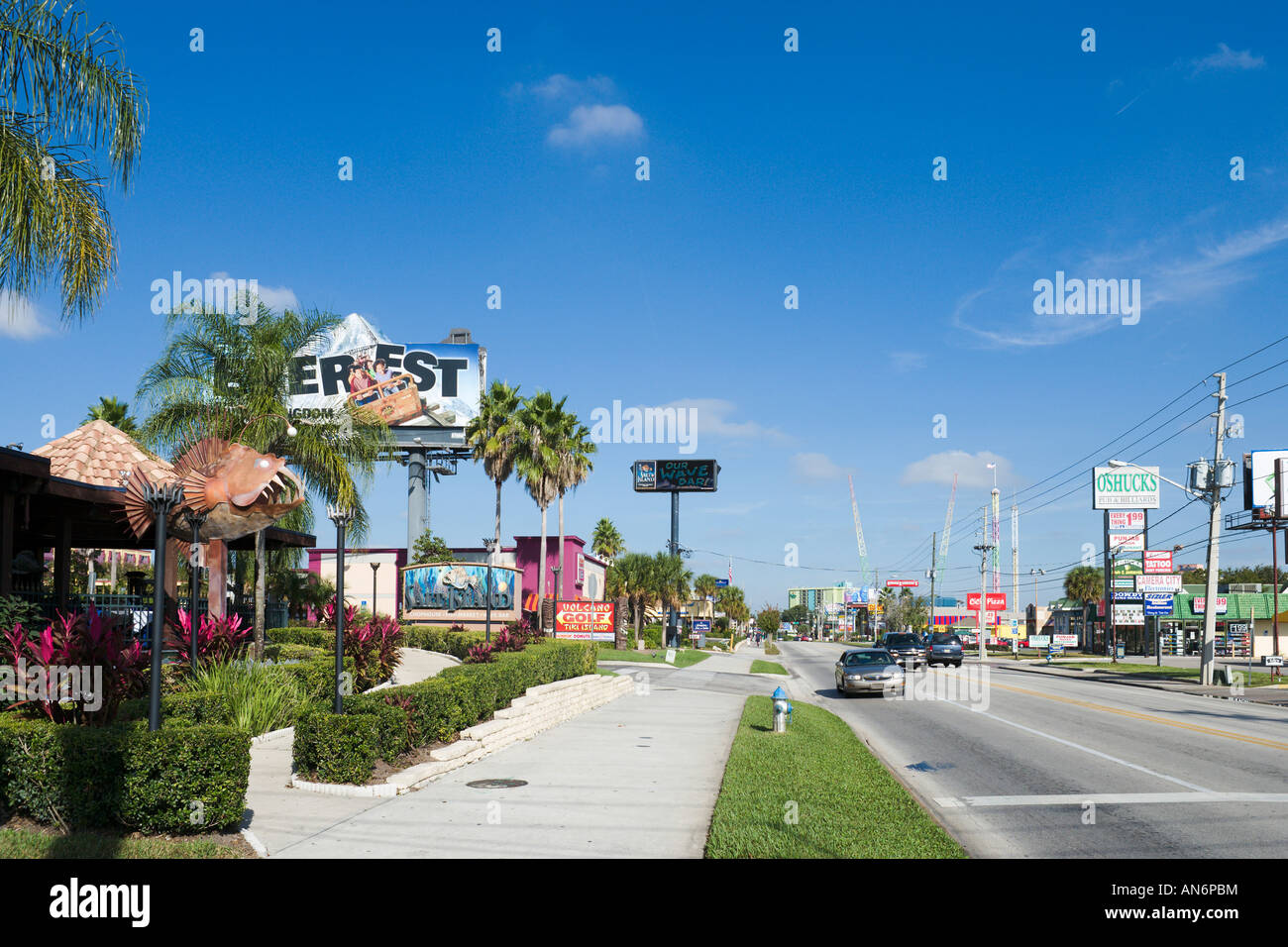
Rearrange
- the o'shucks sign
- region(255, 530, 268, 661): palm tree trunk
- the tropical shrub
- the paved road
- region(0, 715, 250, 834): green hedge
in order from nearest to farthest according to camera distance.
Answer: region(0, 715, 250, 834): green hedge, the paved road, the tropical shrub, region(255, 530, 268, 661): palm tree trunk, the o'shucks sign

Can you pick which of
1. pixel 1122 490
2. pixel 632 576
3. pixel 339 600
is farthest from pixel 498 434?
pixel 1122 490

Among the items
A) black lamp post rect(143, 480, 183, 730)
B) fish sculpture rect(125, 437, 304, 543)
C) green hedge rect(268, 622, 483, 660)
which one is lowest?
green hedge rect(268, 622, 483, 660)

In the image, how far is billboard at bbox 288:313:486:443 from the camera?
2375 inches

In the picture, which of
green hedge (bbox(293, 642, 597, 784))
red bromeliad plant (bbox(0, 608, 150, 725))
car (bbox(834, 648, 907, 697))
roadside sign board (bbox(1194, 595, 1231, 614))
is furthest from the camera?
roadside sign board (bbox(1194, 595, 1231, 614))

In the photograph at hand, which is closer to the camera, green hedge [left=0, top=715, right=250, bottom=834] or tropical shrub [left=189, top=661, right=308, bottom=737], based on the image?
green hedge [left=0, top=715, right=250, bottom=834]

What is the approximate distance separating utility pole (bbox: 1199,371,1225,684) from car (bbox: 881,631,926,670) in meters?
11.8

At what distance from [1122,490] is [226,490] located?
74.1 m

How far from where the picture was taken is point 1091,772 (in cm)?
1382

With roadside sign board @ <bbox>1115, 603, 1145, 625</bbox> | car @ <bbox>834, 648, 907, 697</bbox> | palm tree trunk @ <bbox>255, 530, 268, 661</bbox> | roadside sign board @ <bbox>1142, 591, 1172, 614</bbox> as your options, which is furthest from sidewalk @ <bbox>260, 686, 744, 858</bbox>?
roadside sign board @ <bbox>1115, 603, 1145, 625</bbox>

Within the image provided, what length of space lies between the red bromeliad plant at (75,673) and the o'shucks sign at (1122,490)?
77940mm

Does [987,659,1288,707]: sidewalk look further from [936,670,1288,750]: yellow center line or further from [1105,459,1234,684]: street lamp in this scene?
[936,670,1288,750]: yellow center line

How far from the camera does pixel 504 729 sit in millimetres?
15859

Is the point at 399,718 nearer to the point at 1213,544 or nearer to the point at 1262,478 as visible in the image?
the point at 1213,544

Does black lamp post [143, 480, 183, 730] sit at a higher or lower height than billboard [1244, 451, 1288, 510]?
lower
